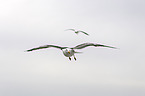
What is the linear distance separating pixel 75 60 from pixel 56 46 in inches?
218

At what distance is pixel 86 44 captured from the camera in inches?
1957

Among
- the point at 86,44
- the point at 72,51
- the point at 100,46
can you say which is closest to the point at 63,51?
the point at 72,51

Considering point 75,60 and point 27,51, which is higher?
point 27,51

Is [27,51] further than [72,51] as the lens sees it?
Yes

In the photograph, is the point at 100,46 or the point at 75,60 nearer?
the point at 75,60

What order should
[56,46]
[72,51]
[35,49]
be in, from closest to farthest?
[72,51], [56,46], [35,49]

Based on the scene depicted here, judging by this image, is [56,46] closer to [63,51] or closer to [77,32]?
[63,51]

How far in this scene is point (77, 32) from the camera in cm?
5606

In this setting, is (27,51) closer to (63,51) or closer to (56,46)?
(56,46)

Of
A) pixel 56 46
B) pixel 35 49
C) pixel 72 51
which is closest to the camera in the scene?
pixel 72 51

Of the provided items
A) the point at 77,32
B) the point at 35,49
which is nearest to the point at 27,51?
the point at 35,49

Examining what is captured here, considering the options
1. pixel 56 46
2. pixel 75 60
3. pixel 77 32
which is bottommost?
pixel 75 60

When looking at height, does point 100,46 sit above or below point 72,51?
above

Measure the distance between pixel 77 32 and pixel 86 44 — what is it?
7045mm
